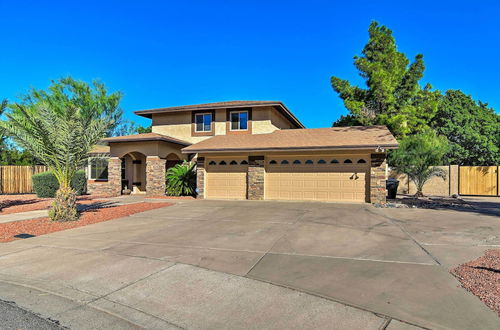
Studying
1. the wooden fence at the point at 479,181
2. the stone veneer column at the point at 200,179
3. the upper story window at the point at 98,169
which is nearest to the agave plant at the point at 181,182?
the stone veneer column at the point at 200,179

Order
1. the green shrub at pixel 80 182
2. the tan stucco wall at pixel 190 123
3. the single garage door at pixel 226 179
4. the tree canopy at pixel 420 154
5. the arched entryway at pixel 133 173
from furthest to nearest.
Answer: the arched entryway at pixel 133 173 < the green shrub at pixel 80 182 < the tan stucco wall at pixel 190 123 < the single garage door at pixel 226 179 < the tree canopy at pixel 420 154

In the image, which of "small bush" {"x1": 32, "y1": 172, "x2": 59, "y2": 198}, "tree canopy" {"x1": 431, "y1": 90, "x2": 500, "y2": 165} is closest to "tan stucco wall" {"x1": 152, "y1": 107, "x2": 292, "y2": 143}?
"small bush" {"x1": 32, "y1": 172, "x2": 59, "y2": 198}

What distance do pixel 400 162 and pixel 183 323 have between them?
1783 centimetres

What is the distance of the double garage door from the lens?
15375mm

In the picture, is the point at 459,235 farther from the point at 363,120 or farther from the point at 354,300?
the point at 363,120

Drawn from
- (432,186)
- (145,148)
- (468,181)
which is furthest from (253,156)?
(468,181)

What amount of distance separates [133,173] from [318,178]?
46.8ft

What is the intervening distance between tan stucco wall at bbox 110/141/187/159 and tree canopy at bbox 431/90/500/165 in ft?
78.4

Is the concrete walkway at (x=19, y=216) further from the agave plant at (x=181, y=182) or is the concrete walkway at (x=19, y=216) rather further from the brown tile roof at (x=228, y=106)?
the brown tile roof at (x=228, y=106)

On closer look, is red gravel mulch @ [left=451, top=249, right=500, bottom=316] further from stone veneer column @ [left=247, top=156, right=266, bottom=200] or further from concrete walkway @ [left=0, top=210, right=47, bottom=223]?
concrete walkway @ [left=0, top=210, right=47, bottom=223]

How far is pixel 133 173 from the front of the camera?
74.2 ft

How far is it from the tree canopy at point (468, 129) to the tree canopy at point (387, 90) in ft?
23.2

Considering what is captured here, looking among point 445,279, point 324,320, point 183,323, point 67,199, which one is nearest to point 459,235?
point 445,279

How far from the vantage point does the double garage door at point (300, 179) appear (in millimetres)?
15375
